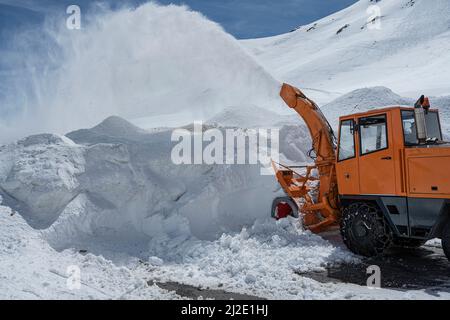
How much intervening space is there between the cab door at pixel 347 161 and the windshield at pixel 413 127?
0.82 metres

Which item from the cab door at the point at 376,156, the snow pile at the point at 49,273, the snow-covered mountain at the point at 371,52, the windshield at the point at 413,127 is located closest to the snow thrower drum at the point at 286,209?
the cab door at the point at 376,156

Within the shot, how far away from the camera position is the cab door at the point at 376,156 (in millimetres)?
6789

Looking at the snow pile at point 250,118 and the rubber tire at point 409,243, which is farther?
the snow pile at point 250,118

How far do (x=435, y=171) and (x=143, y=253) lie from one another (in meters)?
4.61

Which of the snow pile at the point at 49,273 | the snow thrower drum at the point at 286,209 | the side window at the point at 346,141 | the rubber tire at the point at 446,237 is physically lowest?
the snow pile at the point at 49,273

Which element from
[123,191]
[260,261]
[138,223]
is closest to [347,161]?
[260,261]

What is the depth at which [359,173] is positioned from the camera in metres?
7.28

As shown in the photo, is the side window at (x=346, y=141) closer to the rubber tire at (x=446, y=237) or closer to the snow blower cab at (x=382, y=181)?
the snow blower cab at (x=382, y=181)

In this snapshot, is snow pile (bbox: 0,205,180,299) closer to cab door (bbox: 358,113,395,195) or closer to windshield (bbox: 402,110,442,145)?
cab door (bbox: 358,113,395,195)

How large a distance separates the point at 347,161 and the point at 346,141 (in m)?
0.34

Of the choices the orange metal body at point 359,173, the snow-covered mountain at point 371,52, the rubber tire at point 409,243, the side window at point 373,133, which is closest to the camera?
the orange metal body at point 359,173
